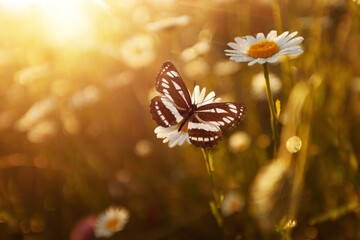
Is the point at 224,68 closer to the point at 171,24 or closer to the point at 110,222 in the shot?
the point at 171,24

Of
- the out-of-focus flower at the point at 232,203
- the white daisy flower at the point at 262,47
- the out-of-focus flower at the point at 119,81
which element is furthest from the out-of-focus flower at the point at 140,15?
the white daisy flower at the point at 262,47

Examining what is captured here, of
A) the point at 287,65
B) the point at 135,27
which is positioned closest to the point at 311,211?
the point at 287,65

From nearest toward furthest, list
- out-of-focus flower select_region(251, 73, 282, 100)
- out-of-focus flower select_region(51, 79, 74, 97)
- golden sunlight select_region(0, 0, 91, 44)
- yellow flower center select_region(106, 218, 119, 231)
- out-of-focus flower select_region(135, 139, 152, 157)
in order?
yellow flower center select_region(106, 218, 119, 231) < out-of-focus flower select_region(251, 73, 282, 100) < out-of-focus flower select_region(135, 139, 152, 157) < out-of-focus flower select_region(51, 79, 74, 97) < golden sunlight select_region(0, 0, 91, 44)

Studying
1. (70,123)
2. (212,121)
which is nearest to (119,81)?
(70,123)

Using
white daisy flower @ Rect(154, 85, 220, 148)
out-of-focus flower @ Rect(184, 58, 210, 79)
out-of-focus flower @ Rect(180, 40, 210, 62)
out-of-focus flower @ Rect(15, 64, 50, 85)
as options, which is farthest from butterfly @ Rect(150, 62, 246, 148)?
out-of-focus flower @ Rect(15, 64, 50, 85)

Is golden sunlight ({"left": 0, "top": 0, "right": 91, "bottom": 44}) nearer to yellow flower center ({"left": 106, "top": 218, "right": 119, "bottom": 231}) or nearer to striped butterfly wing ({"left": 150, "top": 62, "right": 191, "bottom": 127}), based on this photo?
yellow flower center ({"left": 106, "top": 218, "right": 119, "bottom": 231})

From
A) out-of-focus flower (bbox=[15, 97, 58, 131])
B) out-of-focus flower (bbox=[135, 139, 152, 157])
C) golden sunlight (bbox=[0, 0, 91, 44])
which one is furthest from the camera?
golden sunlight (bbox=[0, 0, 91, 44])
